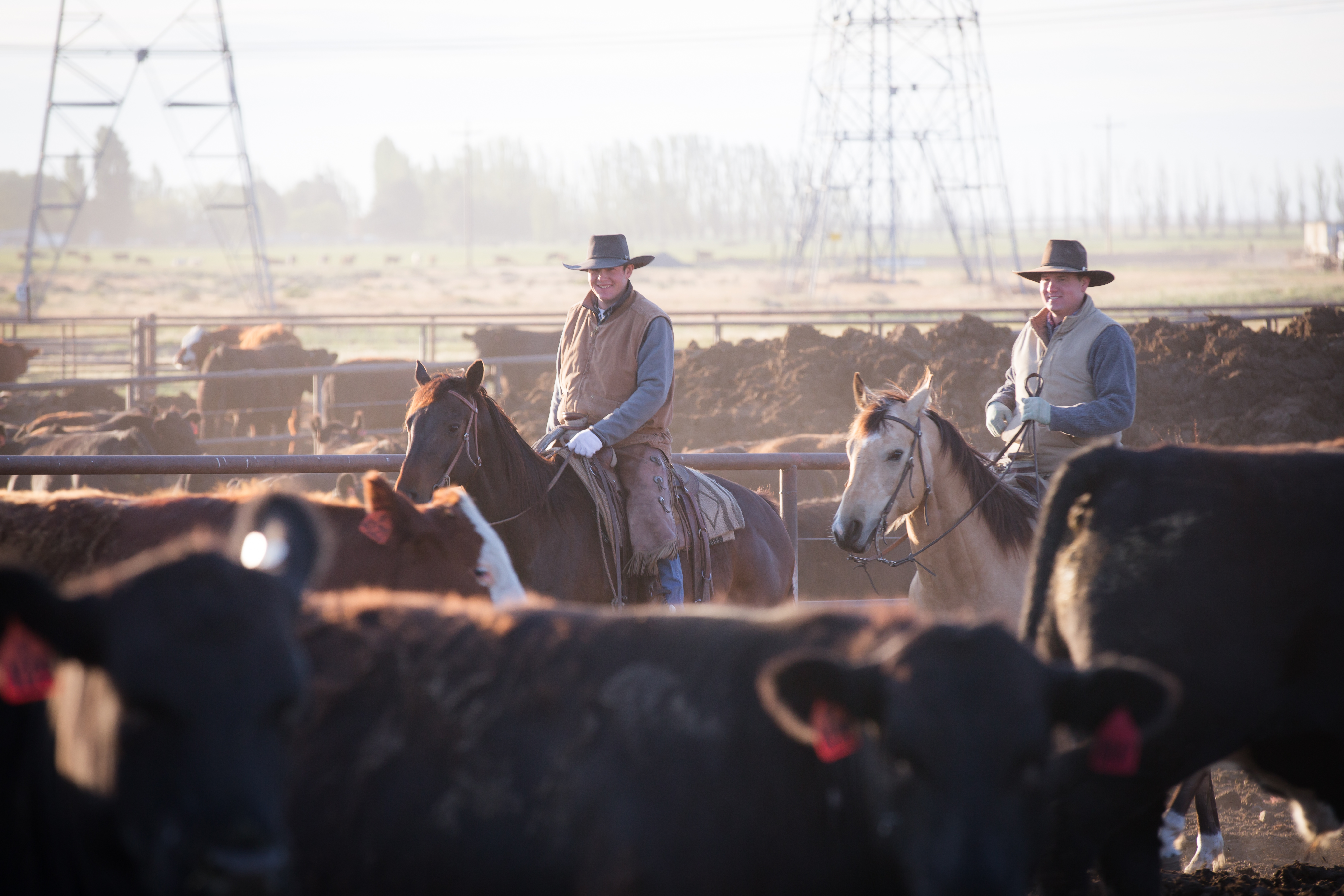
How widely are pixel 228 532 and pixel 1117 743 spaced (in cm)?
296

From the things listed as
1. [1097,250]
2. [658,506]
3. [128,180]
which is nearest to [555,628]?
[658,506]

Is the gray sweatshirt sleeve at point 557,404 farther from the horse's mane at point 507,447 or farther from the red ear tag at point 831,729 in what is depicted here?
the red ear tag at point 831,729

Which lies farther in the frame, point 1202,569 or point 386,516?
point 386,516

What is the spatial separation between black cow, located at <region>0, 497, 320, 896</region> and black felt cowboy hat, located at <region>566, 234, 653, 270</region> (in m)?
3.61

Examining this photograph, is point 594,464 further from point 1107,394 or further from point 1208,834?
point 1208,834

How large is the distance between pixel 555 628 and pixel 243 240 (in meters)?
130

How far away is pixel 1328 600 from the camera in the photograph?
9.09 ft

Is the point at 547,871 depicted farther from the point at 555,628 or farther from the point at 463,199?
the point at 463,199

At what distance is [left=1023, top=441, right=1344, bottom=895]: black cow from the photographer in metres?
2.76

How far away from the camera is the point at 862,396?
17.6 feet

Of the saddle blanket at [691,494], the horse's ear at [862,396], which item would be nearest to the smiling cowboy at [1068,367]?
the horse's ear at [862,396]

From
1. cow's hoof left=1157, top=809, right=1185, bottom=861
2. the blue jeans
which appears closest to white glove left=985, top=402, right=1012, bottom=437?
the blue jeans

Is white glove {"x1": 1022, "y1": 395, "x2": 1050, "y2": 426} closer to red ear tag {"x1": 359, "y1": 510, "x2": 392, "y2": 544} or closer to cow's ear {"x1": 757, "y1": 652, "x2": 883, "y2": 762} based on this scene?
red ear tag {"x1": 359, "y1": 510, "x2": 392, "y2": 544}

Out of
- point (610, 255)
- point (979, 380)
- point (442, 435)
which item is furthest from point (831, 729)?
point (979, 380)
